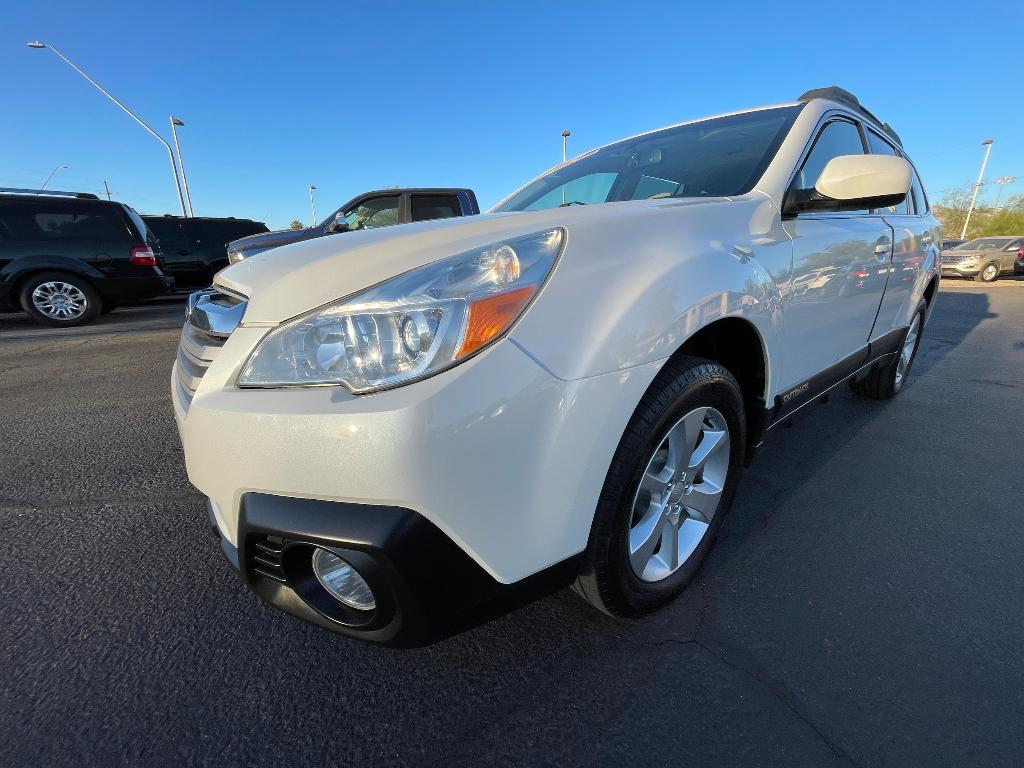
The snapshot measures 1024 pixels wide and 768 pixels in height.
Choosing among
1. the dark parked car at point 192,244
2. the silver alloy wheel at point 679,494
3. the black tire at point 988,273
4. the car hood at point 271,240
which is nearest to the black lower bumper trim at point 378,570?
the silver alloy wheel at point 679,494

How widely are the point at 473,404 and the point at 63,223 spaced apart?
8638mm

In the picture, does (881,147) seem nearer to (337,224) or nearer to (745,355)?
(745,355)

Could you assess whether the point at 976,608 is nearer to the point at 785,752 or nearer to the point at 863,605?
the point at 863,605

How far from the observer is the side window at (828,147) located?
80.6 inches

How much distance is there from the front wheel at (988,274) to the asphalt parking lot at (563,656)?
18.7 metres

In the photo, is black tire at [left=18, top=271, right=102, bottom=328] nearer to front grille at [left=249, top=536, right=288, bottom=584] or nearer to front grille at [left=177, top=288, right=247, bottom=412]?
front grille at [left=177, top=288, right=247, bottom=412]

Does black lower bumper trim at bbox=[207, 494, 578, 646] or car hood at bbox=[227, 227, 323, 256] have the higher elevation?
car hood at bbox=[227, 227, 323, 256]

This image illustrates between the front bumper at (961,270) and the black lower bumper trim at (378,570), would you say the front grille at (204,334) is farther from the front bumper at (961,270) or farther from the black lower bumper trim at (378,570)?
the front bumper at (961,270)

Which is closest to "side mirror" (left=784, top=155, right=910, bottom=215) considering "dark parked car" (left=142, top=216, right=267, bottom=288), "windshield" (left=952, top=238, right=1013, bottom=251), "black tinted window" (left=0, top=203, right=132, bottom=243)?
"black tinted window" (left=0, top=203, right=132, bottom=243)

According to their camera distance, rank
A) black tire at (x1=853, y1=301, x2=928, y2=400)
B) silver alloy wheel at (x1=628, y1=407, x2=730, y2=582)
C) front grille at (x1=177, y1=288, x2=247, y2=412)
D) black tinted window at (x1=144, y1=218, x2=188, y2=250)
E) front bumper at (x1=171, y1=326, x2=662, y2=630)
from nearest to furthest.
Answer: front bumper at (x1=171, y1=326, x2=662, y2=630) → front grille at (x1=177, y1=288, x2=247, y2=412) → silver alloy wheel at (x1=628, y1=407, x2=730, y2=582) → black tire at (x1=853, y1=301, x2=928, y2=400) → black tinted window at (x1=144, y1=218, x2=188, y2=250)

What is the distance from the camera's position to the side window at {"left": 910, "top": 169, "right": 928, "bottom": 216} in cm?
357

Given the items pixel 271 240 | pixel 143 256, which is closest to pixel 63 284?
pixel 143 256

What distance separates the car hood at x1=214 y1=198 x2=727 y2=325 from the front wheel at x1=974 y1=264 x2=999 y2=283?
20.4m

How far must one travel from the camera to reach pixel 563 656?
4.63 ft
